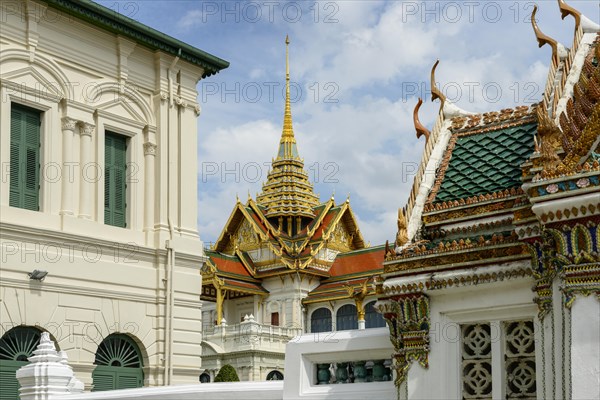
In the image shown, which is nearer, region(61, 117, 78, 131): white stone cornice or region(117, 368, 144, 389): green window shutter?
region(61, 117, 78, 131): white stone cornice

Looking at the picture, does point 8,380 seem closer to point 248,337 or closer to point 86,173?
point 86,173

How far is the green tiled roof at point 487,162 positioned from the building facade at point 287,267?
3078 cm

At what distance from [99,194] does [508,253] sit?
509 inches

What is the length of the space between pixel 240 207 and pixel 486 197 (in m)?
42.3

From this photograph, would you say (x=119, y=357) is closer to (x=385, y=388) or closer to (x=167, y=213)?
(x=167, y=213)

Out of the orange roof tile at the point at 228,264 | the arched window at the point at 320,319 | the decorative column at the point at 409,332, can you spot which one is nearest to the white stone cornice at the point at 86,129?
the decorative column at the point at 409,332

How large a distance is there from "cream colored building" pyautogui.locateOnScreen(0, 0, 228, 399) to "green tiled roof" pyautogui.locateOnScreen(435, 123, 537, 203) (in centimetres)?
1067

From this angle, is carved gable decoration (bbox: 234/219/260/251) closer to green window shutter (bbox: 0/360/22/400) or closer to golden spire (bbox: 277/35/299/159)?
golden spire (bbox: 277/35/299/159)

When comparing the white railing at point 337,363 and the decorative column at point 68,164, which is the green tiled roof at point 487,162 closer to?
the white railing at point 337,363

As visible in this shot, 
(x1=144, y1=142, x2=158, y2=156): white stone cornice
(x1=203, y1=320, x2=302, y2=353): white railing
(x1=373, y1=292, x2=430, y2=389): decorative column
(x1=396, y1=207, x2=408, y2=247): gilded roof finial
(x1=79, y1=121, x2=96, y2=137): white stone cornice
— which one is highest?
(x1=79, y1=121, x2=96, y2=137): white stone cornice

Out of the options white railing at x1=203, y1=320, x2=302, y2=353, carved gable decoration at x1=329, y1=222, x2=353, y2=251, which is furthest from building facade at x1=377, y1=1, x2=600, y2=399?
carved gable decoration at x1=329, y1=222, x2=353, y2=251

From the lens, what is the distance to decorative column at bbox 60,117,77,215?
58.5ft

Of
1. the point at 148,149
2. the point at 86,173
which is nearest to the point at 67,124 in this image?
the point at 86,173

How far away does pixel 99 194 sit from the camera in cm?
1848
